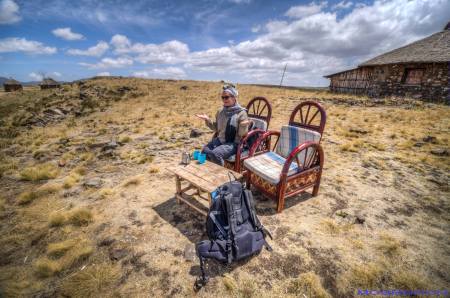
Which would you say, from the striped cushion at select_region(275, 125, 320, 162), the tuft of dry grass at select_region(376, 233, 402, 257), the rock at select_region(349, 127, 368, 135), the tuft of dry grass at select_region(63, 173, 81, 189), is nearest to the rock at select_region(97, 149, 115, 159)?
the tuft of dry grass at select_region(63, 173, 81, 189)

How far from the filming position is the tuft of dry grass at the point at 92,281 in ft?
7.63

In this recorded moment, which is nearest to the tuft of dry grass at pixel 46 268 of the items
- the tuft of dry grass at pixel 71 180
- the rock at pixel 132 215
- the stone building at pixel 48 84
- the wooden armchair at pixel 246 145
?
the rock at pixel 132 215

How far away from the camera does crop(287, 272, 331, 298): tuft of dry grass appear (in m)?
2.26

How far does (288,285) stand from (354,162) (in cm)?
464

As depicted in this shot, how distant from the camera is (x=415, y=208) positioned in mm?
3732

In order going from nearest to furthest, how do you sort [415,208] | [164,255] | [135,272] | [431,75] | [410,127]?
[135,272] < [164,255] < [415,208] < [410,127] < [431,75]

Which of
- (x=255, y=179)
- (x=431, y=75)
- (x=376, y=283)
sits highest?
(x=431, y=75)

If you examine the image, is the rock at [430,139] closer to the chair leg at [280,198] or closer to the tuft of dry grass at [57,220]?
the chair leg at [280,198]

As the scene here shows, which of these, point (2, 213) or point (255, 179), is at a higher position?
point (255, 179)

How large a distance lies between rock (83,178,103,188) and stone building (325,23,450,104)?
2106 centimetres

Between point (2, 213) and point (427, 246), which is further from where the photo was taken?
point (2, 213)

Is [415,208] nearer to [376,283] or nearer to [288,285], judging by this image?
[376,283]

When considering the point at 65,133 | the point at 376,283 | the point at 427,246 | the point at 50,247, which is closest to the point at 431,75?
the point at 427,246

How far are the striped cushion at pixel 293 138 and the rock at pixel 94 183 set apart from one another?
4.26 meters
